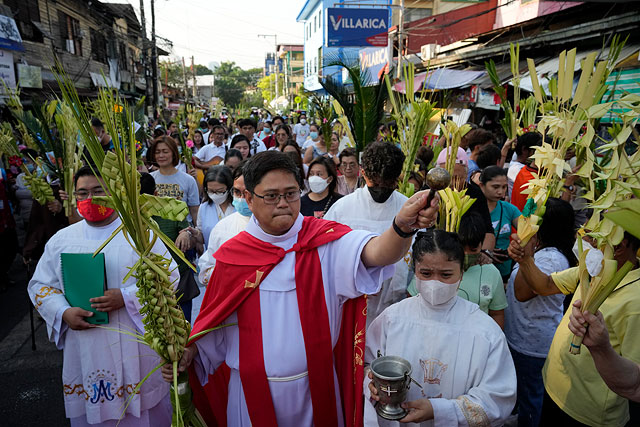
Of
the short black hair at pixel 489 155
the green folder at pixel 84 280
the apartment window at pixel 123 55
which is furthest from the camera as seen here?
the apartment window at pixel 123 55

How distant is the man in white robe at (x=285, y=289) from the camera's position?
2129mm

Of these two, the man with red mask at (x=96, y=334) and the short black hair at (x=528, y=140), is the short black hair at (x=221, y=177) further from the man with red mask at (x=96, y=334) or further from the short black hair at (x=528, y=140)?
the short black hair at (x=528, y=140)

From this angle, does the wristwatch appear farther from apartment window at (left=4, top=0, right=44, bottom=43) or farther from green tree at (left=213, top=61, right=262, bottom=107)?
green tree at (left=213, top=61, right=262, bottom=107)

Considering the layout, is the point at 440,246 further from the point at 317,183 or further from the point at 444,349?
the point at 317,183

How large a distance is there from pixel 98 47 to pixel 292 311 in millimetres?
23442

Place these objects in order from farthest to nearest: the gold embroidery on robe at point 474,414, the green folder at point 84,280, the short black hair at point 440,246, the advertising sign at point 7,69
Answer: the advertising sign at point 7,69 → the green folder at point 84,280 → the short black hair at point 440,246 → the gold embroidery on robe at point 474,414

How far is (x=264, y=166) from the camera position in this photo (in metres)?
2.14

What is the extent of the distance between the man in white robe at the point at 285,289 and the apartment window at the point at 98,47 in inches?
876

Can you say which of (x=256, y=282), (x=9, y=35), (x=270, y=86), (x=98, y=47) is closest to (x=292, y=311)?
(x=256, y=282)

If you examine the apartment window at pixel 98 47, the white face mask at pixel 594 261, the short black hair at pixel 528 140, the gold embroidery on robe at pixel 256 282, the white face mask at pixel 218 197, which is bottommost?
the gold embroidery on robe at pixel 256 282

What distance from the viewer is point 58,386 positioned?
13.9ft

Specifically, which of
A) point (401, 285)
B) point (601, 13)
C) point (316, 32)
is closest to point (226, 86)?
point (316, 32)

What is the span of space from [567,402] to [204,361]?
191 centimetres

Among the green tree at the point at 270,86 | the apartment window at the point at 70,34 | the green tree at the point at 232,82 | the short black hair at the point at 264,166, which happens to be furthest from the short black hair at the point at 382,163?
the green tree at the point at 232,82
